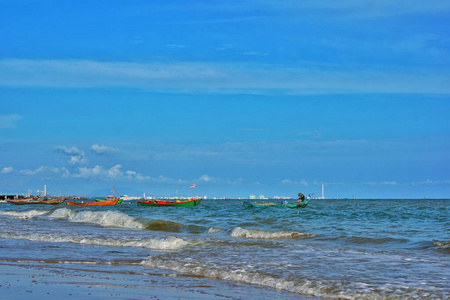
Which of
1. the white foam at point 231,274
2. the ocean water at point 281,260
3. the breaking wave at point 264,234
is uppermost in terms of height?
the breaking wave at point 264,234

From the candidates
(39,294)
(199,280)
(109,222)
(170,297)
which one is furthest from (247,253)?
(109,222)

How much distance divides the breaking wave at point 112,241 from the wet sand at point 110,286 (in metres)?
6.93

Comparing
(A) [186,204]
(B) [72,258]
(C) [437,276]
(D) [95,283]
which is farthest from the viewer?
(A) [186,204]

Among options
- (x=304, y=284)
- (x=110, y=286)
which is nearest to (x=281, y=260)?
(x=304, y=284)

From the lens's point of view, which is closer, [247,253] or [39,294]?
[39,294]

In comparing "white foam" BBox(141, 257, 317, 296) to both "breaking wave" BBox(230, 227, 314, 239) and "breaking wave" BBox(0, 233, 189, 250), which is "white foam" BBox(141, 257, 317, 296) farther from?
→ "breaking wave" BBox(230, 227, 314, 239)

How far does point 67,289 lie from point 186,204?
288ft

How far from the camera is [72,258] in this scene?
17.6m

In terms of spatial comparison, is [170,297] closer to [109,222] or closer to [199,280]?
[199,280]

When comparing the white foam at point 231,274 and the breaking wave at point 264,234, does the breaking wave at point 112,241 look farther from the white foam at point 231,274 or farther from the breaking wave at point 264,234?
the breaking wave at point 264,234

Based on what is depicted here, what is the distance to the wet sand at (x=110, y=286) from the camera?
11297mm

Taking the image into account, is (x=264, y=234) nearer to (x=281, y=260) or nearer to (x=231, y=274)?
(x=281, y=260)

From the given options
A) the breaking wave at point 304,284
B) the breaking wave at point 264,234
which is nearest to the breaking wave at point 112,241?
the breaking wave at point 304,284

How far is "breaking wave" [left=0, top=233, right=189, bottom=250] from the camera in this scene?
21897 millimetres
